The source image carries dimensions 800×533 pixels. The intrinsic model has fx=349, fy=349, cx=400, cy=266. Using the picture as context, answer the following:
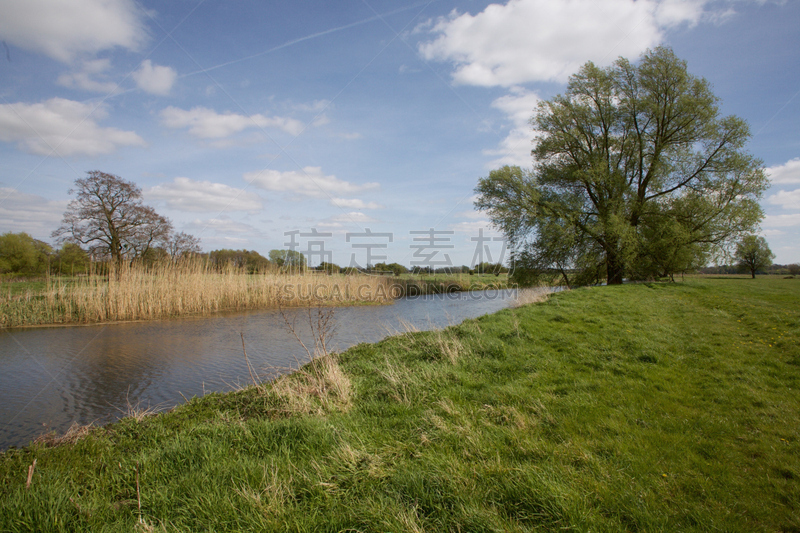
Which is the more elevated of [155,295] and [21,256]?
[21,256]

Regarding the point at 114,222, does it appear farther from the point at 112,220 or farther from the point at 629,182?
the point at 629,182

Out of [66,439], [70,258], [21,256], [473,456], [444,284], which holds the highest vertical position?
[21,256]

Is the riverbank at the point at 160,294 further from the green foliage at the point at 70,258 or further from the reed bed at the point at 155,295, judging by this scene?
the green foliage at the point at 70,258

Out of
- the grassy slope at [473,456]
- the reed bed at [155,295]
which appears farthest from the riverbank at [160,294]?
the grassy slope at [473,456]

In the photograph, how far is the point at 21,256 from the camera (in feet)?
96.7

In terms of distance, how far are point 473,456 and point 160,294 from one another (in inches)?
746

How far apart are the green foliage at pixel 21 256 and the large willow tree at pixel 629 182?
37.0 metres

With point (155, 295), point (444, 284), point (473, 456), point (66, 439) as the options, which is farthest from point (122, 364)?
point (444, 284)

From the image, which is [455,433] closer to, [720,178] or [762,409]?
[762,409]

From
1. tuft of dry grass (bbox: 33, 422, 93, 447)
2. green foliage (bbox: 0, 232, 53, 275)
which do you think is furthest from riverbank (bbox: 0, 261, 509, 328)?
green foliage (bbox: 0, 232, 53, 275)

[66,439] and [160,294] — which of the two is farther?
[160,294]

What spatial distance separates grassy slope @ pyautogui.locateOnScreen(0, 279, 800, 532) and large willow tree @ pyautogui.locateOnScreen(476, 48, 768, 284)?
50.6 ft

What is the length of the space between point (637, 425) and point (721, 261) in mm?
21573

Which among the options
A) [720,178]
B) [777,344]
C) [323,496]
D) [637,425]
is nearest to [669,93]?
[720,178]
